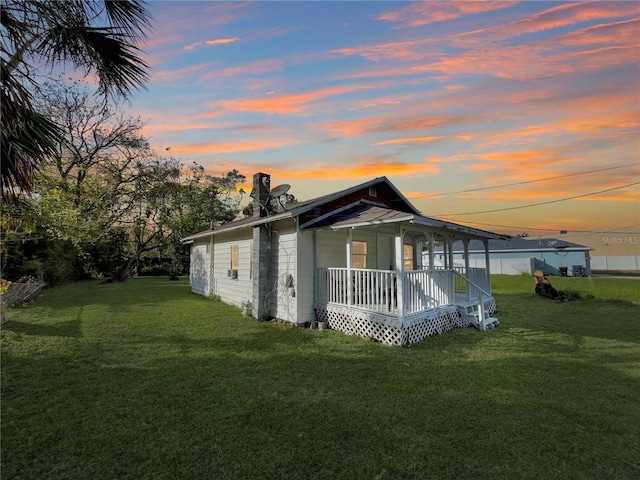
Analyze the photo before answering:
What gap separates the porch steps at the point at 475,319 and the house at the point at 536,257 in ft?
71.2

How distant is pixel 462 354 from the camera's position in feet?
20.6

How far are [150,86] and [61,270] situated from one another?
17981mm

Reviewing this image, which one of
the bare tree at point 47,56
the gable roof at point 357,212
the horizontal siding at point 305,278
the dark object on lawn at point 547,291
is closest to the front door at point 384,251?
the gable roof at point 357,212

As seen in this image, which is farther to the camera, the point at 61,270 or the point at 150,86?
the point at 61,270

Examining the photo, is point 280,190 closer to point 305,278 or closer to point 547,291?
point 305,278

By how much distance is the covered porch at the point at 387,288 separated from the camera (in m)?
6.99

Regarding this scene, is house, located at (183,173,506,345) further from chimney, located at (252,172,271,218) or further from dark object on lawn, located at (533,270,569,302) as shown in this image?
dark object on lawn, located at (533,270,569,302)

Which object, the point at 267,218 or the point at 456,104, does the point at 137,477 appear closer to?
the point at 267,218

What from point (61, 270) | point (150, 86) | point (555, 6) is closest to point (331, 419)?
point (150, 86)

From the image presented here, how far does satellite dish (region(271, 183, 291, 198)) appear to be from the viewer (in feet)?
30.9

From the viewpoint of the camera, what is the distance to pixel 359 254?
9.88 m

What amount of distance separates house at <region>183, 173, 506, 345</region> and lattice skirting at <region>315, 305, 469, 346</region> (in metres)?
0.02

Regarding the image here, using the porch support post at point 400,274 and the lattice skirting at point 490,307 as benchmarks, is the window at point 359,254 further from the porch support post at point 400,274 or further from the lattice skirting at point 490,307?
the lattice skirting at point 490,307

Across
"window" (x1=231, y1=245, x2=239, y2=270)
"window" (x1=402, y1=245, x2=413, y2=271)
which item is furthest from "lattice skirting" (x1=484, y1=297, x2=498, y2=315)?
"window" (x1=231, y1=245, x2=239, y2=270)
